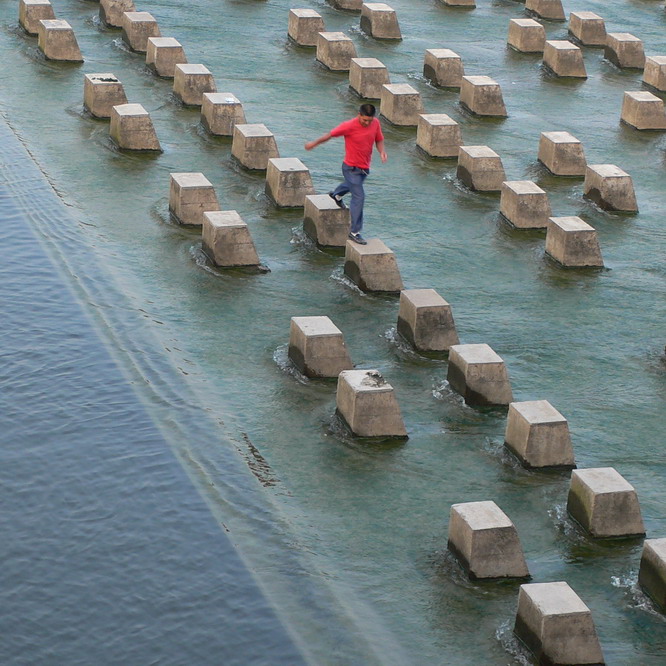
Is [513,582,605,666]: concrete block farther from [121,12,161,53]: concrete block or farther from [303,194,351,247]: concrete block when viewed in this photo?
[121,12,161,53]: concrete block

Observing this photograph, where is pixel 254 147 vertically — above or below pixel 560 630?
below

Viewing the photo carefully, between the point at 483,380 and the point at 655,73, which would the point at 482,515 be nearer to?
the point at 483,380

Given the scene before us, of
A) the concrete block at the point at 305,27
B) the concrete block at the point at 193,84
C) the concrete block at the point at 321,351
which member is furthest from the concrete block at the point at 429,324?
the concrete block at the point at 305,27

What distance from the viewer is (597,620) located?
504 inches

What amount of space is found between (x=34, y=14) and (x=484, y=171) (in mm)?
12036

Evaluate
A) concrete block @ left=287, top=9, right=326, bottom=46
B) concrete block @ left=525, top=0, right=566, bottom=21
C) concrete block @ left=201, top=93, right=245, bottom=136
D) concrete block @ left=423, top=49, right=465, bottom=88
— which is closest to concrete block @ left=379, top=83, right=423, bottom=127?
concrete block @ left=423, top=49, right=465, bottom=88

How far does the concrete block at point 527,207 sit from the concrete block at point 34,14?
13.0m

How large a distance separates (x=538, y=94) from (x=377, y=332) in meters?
12.8

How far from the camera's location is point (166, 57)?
95.2 ft

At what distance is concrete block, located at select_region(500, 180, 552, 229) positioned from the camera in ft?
73.0

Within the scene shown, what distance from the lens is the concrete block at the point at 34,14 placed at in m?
31.2

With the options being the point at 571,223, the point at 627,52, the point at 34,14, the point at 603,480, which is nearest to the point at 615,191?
the point at 571,223

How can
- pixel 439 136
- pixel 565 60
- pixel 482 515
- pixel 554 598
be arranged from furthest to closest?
1. pixel 565 60
2. pixel 439 136
3. pixel 482 515
4. pixel 554 598

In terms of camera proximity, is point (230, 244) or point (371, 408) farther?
point (230, 244)
